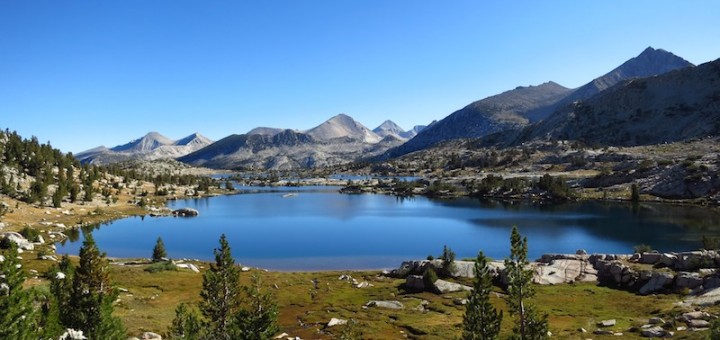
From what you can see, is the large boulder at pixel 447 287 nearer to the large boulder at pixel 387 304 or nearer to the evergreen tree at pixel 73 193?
the large boulder at pixel 387 304

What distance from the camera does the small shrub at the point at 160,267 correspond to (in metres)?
77.6

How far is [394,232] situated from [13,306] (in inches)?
4378

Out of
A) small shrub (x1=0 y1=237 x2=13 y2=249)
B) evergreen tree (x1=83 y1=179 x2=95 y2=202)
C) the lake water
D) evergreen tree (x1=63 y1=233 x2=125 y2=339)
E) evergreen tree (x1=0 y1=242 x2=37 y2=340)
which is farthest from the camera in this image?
evergreen tree (x1=83 y1=179 x2=95 y2=202)

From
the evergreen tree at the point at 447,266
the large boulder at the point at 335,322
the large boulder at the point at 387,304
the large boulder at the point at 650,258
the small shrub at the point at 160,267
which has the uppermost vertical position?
the large boulder at the point at 650,258

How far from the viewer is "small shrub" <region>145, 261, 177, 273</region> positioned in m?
77.6

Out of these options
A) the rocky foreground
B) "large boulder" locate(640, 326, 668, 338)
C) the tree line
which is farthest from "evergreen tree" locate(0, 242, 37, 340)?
"large boulder" locate(640, 326, 668, 338)

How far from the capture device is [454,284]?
68750 mm

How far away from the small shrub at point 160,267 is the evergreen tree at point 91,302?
4681cm

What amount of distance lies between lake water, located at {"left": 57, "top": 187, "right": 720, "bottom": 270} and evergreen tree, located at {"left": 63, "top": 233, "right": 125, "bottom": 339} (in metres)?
60.3

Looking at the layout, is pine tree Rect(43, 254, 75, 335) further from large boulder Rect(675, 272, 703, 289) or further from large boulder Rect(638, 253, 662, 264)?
large boulder Rect(638, 253, 662, 264)

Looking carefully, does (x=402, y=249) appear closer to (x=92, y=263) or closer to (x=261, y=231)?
(x=261, y=231)

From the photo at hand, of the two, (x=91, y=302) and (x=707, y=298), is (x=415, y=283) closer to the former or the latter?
(x=707, y=298)

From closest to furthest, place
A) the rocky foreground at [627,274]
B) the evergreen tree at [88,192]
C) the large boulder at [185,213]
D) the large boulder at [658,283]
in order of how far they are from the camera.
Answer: the rocky foreground at [627,274] → the large boulder at [658,283] → the evergreen tree at [88,192] → the large boulder at [185,213]

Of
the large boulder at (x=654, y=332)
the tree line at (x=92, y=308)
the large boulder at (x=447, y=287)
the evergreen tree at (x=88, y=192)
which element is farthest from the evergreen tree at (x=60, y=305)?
the evergreen tree at (x=88, y=192)
